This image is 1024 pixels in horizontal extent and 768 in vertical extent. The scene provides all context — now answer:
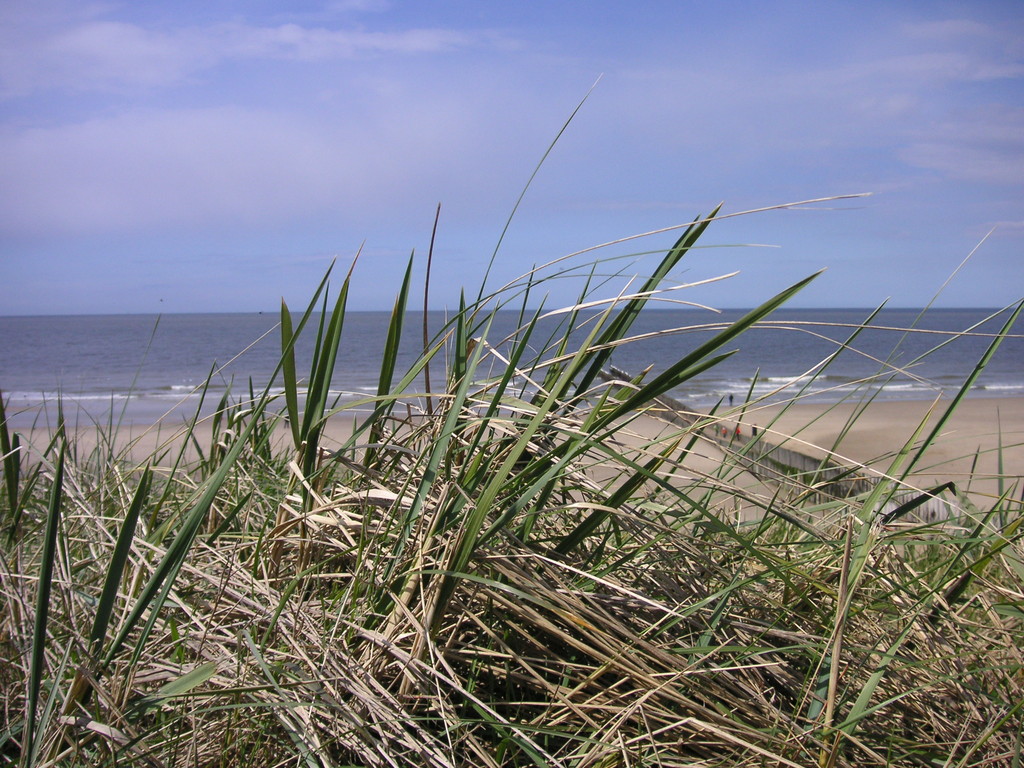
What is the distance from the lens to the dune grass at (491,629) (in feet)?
3.20

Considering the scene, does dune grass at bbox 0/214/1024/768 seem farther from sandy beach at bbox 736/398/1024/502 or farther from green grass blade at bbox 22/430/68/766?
sandy beach at bbox 736/398/1024/502

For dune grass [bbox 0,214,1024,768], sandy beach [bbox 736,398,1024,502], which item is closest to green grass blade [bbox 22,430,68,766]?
dune grass [bbox 0,214,1024,768]

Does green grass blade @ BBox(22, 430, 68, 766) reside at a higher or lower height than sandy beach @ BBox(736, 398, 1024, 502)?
higher

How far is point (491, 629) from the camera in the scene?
114 centimetres

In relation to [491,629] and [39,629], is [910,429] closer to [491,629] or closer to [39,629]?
[491,629]

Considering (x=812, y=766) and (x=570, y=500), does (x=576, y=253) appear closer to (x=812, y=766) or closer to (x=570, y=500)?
(x=570, y=500)

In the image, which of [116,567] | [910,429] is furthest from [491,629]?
[910,429]

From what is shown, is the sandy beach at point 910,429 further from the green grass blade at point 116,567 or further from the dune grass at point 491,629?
the green grass blade at point 116,567

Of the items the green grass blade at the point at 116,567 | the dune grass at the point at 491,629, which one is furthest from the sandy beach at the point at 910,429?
the green grass blade at the point at 116,567

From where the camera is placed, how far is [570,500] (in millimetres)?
1340

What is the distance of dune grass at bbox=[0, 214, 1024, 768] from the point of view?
98cm

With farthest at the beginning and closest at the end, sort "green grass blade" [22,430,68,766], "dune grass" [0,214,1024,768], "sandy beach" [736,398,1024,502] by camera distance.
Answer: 1. "sandy beach" [736,398,1024,502]
2. "dune grass" [0,214,1024,768]
3. "green grass blade" [22,430,68,766]

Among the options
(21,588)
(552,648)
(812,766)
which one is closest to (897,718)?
(812,766)

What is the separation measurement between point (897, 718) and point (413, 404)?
107 centimetres
